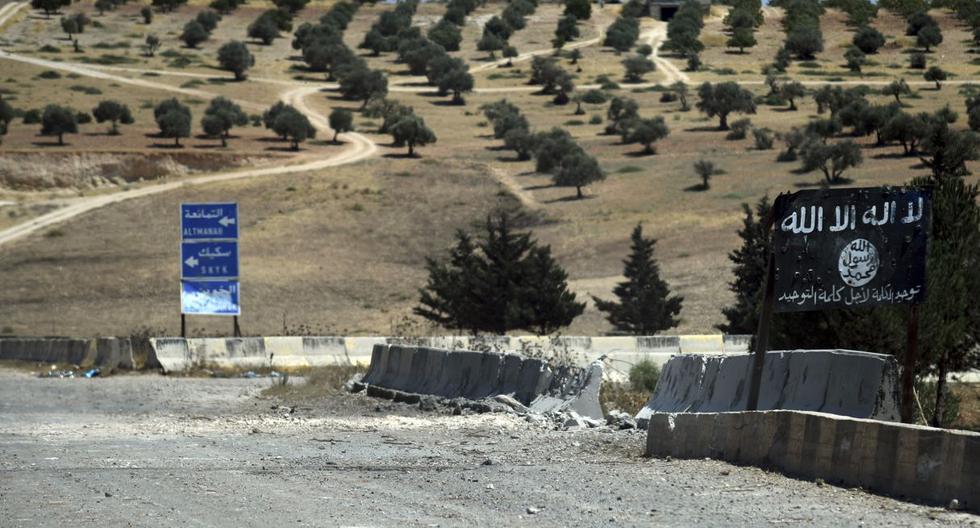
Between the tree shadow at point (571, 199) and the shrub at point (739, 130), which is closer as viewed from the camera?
the tree shadow at point (571, 199)

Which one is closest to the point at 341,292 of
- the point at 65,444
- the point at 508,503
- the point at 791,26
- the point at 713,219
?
the point at 713,219

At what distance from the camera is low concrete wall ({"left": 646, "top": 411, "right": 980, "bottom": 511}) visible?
10000 millimetres

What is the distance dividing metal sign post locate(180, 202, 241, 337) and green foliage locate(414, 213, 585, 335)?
47.4ft

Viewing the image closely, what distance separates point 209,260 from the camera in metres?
35.1

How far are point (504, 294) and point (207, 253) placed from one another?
1605 cm

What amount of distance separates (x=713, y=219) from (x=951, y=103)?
41602 mm

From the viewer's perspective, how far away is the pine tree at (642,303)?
164ft

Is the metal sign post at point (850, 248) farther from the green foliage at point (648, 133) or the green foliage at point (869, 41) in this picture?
the green foliage at point (869, 41)

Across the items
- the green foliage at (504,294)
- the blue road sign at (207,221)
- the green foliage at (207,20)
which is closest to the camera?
the blue road sign at (207,221)

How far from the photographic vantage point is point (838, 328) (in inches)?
A: 907

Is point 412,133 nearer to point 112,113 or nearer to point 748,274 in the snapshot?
point 112,113

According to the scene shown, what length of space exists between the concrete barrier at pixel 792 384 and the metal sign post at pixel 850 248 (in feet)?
0.99

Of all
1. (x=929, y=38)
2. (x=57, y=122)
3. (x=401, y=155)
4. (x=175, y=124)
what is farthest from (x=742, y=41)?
(x=57, y=122)

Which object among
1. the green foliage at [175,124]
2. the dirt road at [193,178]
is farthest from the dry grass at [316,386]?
the green foliage at [175,124]
